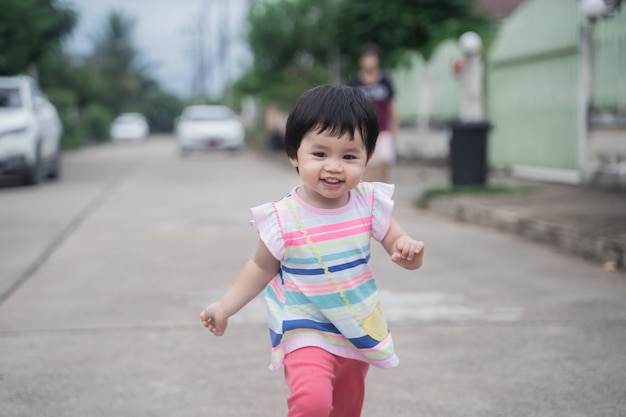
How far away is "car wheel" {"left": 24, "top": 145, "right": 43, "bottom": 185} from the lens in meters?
14.2

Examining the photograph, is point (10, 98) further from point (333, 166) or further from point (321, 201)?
point (333, 166)

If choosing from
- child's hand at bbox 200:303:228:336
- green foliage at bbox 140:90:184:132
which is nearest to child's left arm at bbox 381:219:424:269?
child's hand at bbox 200:303:228:336

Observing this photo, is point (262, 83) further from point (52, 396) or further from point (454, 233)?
point (52, 396)

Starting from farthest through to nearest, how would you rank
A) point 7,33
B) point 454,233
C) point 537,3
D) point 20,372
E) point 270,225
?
1. point 7,33
2. point 537,3
3. point 454,233
4. point 20,372
5. point 270,225

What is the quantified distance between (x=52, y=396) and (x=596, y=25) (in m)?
8.85

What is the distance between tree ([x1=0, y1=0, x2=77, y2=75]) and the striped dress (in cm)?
1597

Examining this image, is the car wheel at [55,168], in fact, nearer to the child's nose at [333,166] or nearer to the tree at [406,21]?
the tree at [406,21]

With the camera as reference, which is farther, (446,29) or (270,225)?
(446,29)

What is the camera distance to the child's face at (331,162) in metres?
2.54

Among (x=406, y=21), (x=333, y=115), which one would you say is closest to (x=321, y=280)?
(x=333, y=115)

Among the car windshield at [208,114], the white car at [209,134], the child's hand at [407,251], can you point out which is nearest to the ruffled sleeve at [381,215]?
the child's hand at [407,251]

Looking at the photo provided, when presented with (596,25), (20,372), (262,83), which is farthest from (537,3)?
(262,83)

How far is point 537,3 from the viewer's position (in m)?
12.6

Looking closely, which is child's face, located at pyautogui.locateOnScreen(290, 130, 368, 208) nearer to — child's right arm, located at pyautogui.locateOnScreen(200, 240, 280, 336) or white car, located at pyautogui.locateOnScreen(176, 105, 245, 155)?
child's right arm, located at pyautogui.locateOnScreen(200, 240, 280, 336)
